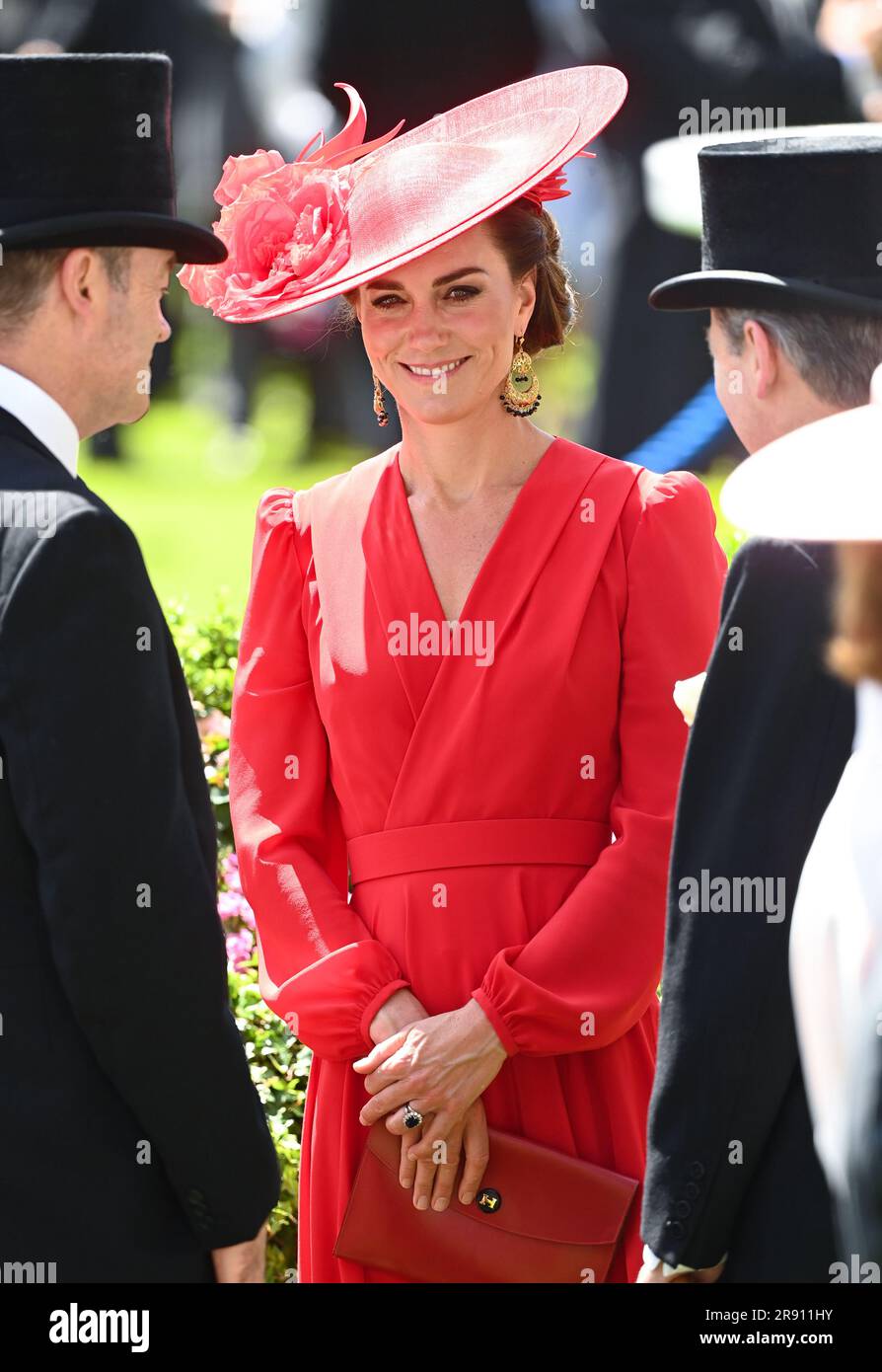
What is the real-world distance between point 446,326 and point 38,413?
879mm

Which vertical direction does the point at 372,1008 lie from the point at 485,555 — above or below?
below

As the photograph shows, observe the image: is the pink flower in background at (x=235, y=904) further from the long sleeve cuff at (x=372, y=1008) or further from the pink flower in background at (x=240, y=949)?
the long sleeve cuff at (x=372, y=1008)

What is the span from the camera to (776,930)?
84.5 inches

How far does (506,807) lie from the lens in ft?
9.64

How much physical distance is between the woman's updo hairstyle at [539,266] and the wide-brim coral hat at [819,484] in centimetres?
128

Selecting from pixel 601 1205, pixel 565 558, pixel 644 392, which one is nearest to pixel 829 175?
pixel 565 558

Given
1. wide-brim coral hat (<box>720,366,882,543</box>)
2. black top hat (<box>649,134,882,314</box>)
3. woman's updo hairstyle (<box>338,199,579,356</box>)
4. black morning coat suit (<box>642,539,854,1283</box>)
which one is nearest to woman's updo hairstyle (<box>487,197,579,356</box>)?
woman's updo hairstyle (<box>338,199,579,356</box>)

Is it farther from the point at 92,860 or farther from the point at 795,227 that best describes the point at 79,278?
the point at 795,227

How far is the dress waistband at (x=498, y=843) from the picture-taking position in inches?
116

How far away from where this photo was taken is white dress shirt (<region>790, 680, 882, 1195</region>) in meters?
1.59

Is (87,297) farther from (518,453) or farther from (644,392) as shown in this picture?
(644,392)

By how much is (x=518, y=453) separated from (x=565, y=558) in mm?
240

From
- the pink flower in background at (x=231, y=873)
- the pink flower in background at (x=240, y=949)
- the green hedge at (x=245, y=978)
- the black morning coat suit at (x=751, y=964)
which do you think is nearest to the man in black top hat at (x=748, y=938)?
the black morning coat suit at (x=751, y=964)

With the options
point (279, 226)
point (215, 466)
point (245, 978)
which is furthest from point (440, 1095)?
point (215, 466)
